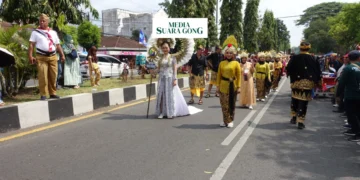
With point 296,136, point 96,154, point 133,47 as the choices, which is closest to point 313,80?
point 296,136

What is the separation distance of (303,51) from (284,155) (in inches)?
119

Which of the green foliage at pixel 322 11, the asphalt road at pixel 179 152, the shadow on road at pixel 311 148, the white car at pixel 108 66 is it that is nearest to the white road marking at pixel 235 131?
the asphalt road at pixel 179 152

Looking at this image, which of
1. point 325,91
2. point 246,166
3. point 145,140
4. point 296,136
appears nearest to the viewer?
point 246,166

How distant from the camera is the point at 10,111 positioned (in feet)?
20.6

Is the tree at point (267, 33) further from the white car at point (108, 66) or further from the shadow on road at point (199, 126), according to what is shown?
the shadow on road at point (199, 126)

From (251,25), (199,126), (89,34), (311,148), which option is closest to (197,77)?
(199,126)

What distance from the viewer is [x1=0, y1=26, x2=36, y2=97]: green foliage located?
26.3ft

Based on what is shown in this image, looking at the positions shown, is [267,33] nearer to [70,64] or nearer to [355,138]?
[70,64]

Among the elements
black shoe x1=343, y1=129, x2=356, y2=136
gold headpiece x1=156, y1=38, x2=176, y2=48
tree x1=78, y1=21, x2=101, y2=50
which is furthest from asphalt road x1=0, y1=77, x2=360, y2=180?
tree x1=78, y1=21, x2=101, y2=50

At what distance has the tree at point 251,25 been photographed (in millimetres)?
48812

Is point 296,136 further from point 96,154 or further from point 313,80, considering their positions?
point 96,154

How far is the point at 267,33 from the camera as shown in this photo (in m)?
70.6

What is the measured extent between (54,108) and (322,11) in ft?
328

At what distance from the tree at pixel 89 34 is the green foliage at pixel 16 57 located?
38.0 meters
